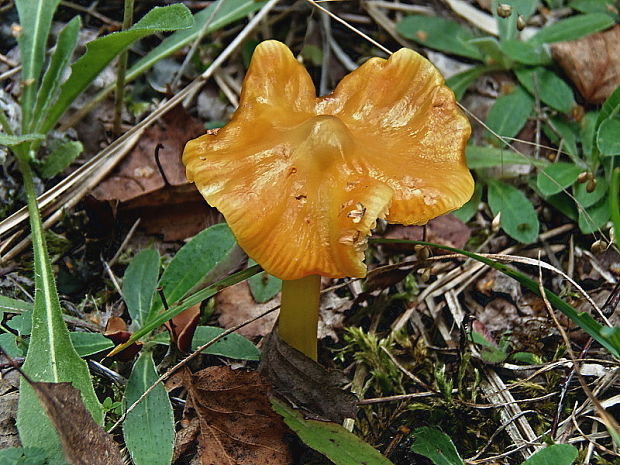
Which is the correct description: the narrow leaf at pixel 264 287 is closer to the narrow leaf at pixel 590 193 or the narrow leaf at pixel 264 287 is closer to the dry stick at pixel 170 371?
the dry stick at pixel 170 371

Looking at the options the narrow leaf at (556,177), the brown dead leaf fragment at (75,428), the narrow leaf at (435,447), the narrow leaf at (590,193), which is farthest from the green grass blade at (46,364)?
the narrow leaf at (590,193)

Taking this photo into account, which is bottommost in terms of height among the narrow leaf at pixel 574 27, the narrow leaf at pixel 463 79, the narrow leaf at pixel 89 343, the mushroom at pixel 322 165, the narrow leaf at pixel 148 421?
the narrow leaf at pixel 148 421

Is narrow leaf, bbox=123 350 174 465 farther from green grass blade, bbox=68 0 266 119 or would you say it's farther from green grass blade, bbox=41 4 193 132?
green grass blade, bbox=68 0 266 119

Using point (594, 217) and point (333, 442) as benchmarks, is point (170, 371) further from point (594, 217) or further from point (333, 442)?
point (594, 217)

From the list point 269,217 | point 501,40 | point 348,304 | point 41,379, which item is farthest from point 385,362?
point 501,40

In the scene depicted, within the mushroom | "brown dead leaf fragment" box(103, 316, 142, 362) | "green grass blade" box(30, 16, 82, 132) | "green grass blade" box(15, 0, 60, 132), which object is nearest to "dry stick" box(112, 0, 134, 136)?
"green grass blade" box(30, 16, 82, 132)
